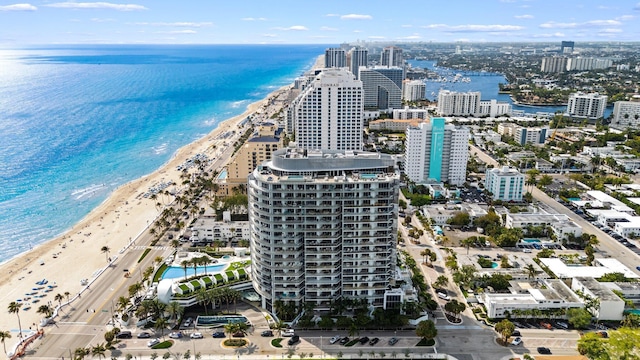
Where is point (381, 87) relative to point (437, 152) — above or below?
above

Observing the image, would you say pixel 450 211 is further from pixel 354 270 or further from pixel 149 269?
pixel 149 269

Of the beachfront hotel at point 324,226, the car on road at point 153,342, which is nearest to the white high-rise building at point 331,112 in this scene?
the beachfront hotel at point 324,226

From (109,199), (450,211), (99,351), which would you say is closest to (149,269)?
(99,351)

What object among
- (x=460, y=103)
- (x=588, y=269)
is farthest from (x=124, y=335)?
(x=460, y=103)

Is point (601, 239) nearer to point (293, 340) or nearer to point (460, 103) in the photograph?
point (293, 340)

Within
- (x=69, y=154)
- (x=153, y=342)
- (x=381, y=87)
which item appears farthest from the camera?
(x=381, y=87)

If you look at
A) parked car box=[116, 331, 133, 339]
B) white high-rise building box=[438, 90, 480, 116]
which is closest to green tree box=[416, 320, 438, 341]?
parked car box=[116, 331, 133, 339]

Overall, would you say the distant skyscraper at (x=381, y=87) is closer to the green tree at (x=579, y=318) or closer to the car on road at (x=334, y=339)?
the green tree at (x=579, y=318)
